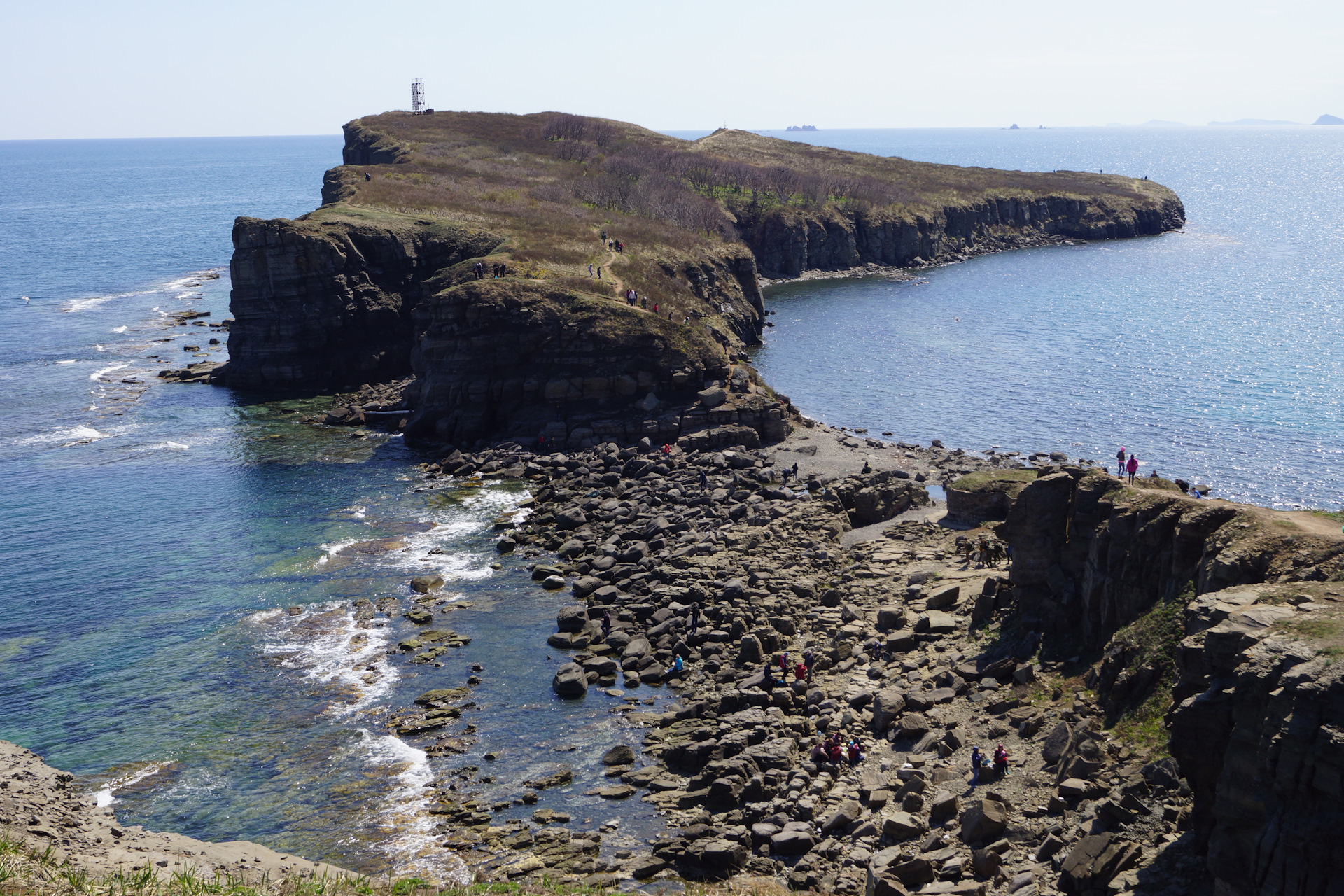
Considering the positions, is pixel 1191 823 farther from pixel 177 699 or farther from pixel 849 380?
pixel 849 380

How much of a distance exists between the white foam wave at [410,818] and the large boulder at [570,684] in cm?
660

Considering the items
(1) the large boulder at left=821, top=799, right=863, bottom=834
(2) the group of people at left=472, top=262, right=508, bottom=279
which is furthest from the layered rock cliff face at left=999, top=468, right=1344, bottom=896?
(2) the group of people at left=472, top=262, right=508, bottom=279

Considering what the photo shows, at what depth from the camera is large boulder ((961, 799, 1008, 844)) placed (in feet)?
95.8

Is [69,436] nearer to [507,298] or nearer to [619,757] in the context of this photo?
[507,298]

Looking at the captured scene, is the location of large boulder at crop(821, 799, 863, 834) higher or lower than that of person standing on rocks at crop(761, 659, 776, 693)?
lower

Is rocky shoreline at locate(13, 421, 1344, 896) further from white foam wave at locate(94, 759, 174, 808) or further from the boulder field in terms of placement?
white foam wave at locate(94, 759, 174, 808)

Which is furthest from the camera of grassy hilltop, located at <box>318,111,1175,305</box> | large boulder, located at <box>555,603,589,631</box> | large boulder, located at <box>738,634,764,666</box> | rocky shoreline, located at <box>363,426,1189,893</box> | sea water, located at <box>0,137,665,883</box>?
grassy hilltop, located at <box>318,111,1175,305</box>

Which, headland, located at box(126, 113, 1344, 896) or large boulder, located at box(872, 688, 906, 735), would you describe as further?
large boulder, located at box(872, 688, 906, 735)

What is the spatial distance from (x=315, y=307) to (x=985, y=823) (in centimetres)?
8363

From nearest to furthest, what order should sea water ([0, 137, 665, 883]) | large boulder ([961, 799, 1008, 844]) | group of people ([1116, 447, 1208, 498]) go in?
large boulder ([961, 799, 1008, 844]) < sea water ([0, 137, 665, 883]) < group of people ([1116, 447, 1208, 498])

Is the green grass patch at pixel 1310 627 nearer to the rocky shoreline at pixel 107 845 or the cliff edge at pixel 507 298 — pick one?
Result: the rocky shoreline at pixel 107 845

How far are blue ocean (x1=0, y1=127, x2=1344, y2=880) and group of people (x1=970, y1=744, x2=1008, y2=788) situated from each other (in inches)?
441

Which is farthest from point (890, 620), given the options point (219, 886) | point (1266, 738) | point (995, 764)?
point (219, 886)

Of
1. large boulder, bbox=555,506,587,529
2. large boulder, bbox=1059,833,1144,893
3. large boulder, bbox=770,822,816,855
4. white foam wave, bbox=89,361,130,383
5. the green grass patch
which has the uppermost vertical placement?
the green grass patch
